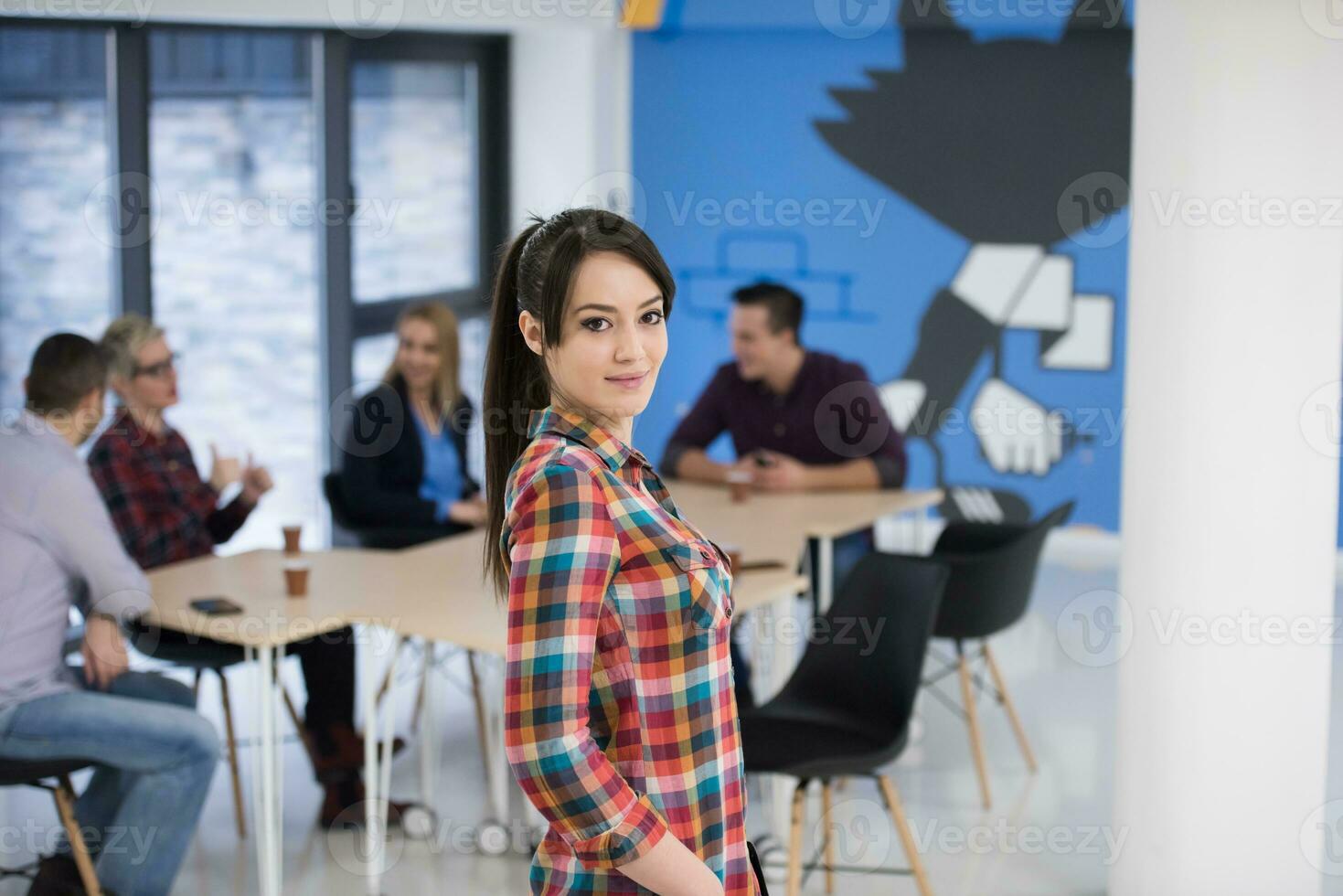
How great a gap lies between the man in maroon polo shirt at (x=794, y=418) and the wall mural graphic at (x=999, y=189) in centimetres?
218

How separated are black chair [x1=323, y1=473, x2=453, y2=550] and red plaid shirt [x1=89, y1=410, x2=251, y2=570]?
595 mm

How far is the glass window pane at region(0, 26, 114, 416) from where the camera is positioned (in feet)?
18.1

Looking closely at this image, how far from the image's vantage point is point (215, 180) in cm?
624

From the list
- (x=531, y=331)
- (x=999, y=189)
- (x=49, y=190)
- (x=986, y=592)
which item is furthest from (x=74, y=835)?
(x=999, y=189)

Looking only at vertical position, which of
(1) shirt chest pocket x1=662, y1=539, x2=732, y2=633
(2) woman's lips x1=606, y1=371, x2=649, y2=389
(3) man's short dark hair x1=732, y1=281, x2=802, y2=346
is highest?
(3) man's short dark hair x1=732, y1=281, x2=802, y2=346

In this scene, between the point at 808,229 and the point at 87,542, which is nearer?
the point at 87,542

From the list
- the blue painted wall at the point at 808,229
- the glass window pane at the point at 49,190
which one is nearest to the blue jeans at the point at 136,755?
the glass window pane at the point at 49,190

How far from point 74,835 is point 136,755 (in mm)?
213

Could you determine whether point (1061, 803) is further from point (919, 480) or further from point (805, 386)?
point (919, 480)

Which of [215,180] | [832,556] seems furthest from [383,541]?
[215,180]

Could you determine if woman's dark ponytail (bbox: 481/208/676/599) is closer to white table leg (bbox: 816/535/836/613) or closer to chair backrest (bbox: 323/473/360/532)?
white table leg (bbox: 816/535/836/613)

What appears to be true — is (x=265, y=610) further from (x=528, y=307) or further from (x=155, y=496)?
(x=528, y=307)

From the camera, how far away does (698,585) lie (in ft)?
5.02

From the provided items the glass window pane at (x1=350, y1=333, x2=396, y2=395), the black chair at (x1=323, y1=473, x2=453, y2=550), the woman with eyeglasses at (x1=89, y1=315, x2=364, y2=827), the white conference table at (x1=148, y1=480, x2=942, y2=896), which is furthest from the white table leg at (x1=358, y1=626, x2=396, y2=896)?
the glass window pane at (x1=350, y1=333, x2=396, y2=395)
